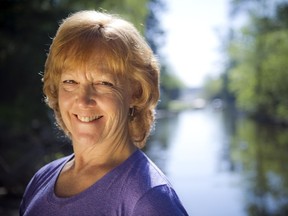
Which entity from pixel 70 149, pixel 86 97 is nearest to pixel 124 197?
pixel 86 97

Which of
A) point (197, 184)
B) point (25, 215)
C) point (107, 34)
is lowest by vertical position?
point (197, 184)

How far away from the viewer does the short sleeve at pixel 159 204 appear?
851 mm

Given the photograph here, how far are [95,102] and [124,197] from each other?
29 cm

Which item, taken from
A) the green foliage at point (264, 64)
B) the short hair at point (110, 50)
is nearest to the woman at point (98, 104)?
the short hair at point (110, 50)

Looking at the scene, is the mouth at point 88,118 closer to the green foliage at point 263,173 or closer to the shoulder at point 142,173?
the shoulder at point 142,173

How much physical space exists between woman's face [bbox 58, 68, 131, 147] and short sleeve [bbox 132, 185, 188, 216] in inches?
10.9

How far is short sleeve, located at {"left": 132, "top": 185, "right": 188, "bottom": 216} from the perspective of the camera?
85 cm

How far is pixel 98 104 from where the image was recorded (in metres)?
1.08

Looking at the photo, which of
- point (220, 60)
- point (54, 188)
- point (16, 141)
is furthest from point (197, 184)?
point (220, 60)

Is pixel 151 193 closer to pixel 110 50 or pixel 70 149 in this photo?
pixel 110 50

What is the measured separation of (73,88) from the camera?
1.11m

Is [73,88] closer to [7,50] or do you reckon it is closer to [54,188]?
[54,188]

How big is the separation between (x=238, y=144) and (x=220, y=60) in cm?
2640

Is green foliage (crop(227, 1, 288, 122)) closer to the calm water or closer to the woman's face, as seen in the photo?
the calm water
